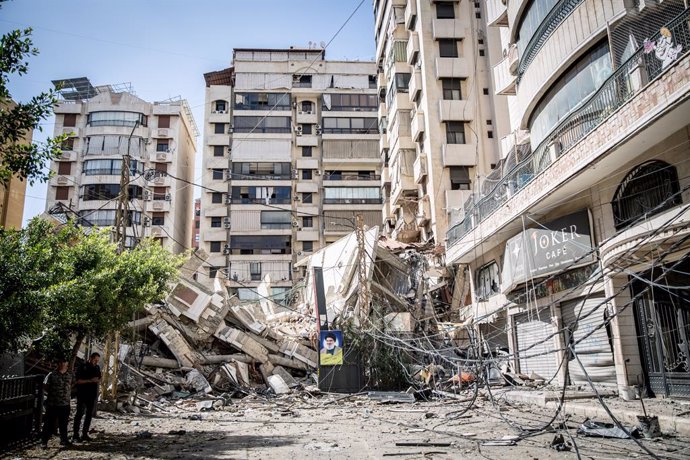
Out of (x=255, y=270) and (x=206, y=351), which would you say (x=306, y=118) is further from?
(x=206, y=351)

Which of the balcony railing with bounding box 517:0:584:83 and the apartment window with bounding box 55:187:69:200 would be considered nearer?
the balcony railing with bounding box 517:0:584:83

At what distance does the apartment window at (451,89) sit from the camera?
3177 centimetres

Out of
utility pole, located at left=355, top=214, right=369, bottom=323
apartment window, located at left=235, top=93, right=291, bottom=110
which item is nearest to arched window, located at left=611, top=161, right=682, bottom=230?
utility pole, located at left=355, top=214, right=369, bottom=323

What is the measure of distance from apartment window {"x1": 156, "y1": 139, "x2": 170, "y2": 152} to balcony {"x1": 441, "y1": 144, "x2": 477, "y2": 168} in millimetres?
31184

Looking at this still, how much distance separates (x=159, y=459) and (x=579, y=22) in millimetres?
13917

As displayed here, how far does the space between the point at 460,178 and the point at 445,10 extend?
1079cm

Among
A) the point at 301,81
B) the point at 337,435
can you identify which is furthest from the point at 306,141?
the point at 337,435

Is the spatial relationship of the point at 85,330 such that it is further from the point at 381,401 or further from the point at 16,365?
the point at 381,401

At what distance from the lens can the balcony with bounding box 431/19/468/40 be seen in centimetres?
3180

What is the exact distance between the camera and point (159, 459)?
8.02m

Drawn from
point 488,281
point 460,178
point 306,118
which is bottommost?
point 488,281

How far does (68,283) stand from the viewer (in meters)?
9.23

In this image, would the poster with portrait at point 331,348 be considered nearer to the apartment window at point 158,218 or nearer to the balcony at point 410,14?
the balcony at point 410,14

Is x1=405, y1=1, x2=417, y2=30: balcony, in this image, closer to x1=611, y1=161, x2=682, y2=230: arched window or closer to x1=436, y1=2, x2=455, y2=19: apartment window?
x1=436, y1=2, x2=455, y2=19: apartment window
